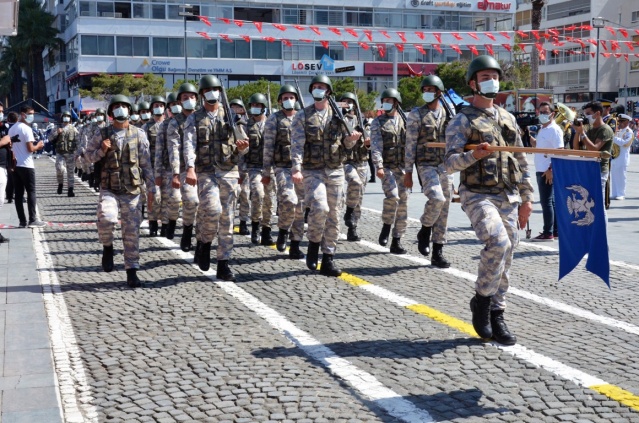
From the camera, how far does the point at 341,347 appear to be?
6426 millimetres

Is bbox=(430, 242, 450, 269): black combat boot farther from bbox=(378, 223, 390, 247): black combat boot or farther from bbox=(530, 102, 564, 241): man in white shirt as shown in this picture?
bbox=(530, 102, 564, 241): man in white shirt

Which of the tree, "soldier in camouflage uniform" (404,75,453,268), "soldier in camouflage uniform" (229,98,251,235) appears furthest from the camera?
the tree

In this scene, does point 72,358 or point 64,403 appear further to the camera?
point 72,358

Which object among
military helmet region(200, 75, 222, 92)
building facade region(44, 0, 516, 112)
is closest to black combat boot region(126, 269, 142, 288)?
military helmet region(200, 75, 222, 92)

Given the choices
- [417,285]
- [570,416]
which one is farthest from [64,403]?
[417,285]

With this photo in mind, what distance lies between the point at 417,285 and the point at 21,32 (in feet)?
226

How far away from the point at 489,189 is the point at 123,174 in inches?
173

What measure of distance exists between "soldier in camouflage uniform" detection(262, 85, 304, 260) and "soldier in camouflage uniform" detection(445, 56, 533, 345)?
4276mm

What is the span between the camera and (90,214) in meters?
17.4

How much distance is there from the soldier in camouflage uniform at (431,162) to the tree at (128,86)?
162 feet

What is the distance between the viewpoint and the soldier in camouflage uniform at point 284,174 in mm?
10906

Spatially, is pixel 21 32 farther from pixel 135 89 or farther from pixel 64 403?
pixel 64 403

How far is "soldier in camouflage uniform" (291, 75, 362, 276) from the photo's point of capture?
9.55 metres

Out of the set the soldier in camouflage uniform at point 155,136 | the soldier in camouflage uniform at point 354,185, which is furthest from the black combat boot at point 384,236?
the soldier in camouflage uniform at point 155,136
